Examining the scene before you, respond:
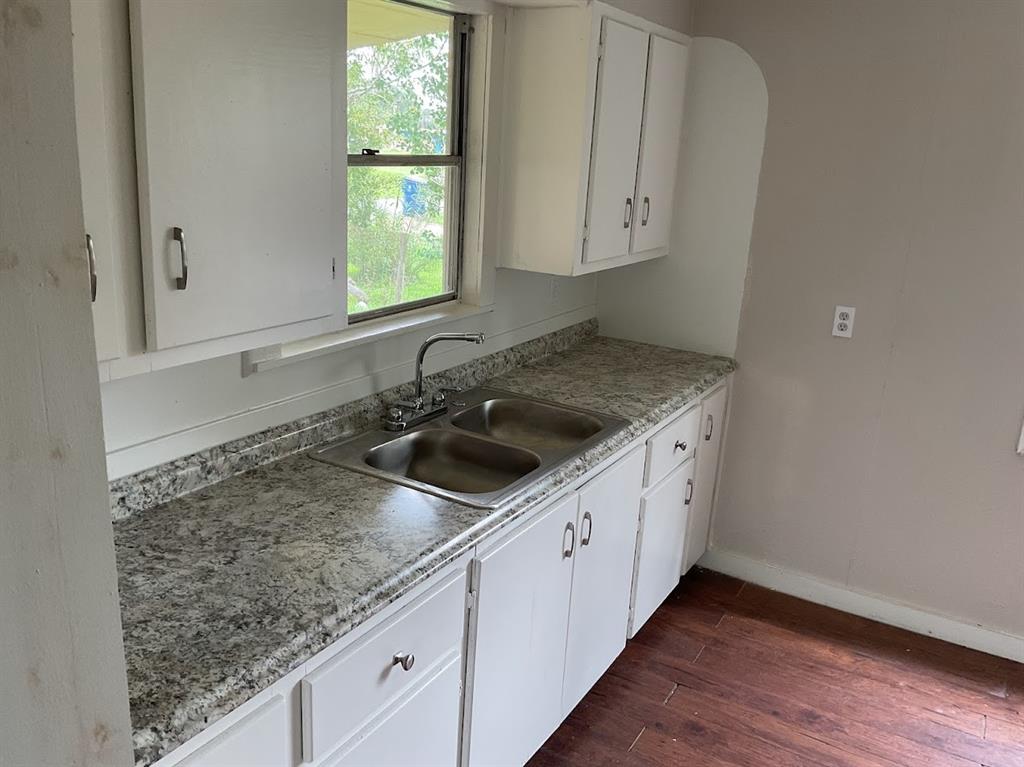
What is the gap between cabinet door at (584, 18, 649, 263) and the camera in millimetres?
2445

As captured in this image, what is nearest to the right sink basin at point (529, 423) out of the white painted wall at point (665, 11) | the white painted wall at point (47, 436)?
the white painted wall at point (665, 11)

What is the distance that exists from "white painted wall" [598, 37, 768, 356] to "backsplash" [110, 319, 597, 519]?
84 cm

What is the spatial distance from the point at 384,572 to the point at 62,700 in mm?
800

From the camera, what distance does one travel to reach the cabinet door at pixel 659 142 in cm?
273

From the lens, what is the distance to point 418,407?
227cm

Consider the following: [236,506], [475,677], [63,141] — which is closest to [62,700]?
[63,141]

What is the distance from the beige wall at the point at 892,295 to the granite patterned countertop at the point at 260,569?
4.22 ft

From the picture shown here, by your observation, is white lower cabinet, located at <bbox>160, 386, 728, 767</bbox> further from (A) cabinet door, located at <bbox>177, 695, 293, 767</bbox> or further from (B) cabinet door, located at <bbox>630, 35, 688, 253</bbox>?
(B) cabinet door, located at <bbox>630, 35, 688, 253</bbox>

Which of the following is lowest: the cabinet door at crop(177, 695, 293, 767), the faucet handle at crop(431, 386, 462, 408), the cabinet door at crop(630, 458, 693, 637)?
the cabinet door at crop(630, 458, 693, 637)

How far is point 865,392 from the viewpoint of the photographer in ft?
9.71

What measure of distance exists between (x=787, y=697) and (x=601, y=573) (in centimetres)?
82

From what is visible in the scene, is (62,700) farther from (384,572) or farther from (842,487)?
(842,487)

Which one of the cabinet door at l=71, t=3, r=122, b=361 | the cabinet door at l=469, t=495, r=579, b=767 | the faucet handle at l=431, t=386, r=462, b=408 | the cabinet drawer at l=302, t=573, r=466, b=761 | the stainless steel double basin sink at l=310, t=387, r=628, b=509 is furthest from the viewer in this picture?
the faucet handle at l=431, t=386, r=462, b=408

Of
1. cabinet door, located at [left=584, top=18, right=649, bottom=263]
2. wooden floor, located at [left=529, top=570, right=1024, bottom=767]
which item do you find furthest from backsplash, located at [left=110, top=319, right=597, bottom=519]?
wooden floor, located at [left=529, top=570, right=1024, bottom=767]
